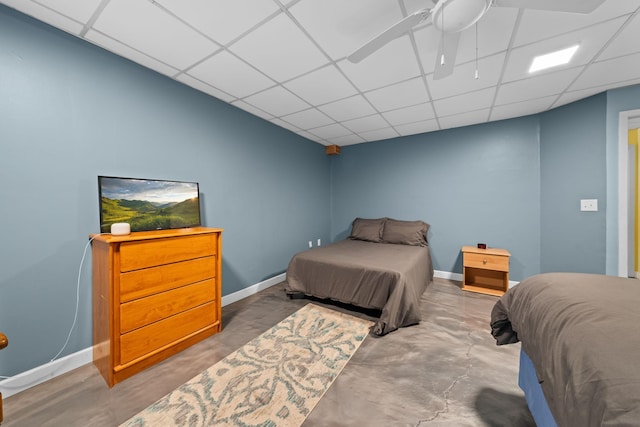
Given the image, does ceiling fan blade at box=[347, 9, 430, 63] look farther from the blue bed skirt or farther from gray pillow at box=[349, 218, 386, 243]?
gray pillow at box=[349, 218, 386, 243]

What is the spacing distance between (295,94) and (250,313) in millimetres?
2471

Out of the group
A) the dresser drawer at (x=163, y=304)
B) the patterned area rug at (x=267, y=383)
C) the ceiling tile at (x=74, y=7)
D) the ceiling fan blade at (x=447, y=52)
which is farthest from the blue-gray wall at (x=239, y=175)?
the ceiling fan blade at (x=447, y=52)

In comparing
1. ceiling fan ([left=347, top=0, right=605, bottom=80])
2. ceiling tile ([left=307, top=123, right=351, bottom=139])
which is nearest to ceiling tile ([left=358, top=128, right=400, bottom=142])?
ceiling tile ([left=307, top=123, right=351, bottom=139])

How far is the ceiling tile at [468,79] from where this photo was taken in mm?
1966

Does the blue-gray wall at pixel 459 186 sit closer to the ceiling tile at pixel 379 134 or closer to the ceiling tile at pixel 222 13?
the ceiling tile at pixel 379 134

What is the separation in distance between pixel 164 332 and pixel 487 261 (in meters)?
3.68

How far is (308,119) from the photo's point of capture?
322 cm

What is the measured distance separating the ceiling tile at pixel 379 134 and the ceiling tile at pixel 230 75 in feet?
6.66

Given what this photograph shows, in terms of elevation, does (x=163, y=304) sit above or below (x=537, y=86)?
below

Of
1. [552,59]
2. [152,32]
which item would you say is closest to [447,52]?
[552,59]

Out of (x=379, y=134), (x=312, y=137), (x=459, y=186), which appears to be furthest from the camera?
(x=312, y=137)

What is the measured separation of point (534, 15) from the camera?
1469 mm

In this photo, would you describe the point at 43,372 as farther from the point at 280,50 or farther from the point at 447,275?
the point at 447,275

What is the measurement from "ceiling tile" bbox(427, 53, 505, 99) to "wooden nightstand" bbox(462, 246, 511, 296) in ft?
6.75
